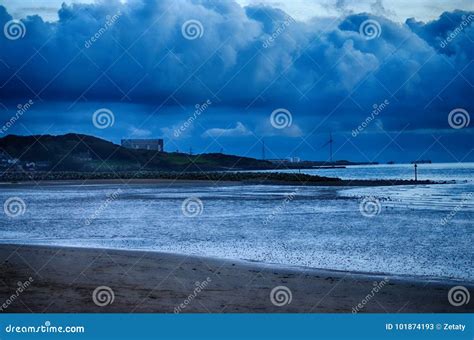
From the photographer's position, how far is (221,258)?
45.4ft

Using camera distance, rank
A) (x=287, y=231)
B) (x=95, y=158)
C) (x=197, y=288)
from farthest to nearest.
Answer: (x=95, y=158), (x=287, y=231), (x=197, y=288)

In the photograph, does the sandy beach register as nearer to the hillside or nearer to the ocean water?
the ocean water

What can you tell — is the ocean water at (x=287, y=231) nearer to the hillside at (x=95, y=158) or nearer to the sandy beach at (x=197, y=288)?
the sandy beach at (x=197, y=288)

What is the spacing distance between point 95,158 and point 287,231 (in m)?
62.2

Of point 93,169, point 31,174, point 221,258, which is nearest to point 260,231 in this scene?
point 221,258

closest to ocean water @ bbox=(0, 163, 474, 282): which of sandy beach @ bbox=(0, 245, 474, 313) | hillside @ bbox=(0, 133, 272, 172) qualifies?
sandy beach @ bbox=(0, 245, 474, 313)

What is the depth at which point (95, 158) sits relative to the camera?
257 feet

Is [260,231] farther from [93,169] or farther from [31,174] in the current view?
[93,169]

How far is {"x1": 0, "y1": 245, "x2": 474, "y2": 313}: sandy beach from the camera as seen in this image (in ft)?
30.0

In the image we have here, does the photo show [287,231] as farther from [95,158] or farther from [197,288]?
[95,158]

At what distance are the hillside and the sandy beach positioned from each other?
3854cm

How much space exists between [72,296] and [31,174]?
6498cm

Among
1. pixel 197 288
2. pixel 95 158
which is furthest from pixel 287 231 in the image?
pixel 95 158

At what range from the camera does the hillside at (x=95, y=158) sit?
59.7 metres
